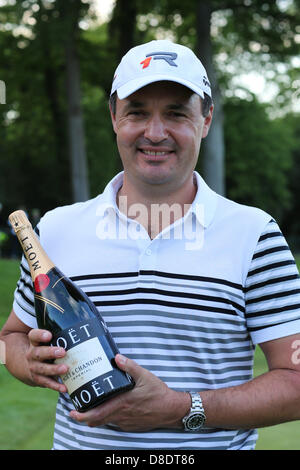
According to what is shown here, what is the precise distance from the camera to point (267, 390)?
6.85 feet

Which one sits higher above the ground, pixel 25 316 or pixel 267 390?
pixel 25 316

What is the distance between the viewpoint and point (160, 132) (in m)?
2.21

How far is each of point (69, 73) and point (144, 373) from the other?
631 inches

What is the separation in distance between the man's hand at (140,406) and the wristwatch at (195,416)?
18 millimetres

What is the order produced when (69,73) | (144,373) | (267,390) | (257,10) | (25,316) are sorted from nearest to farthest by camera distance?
1. (144,373)
2. (267,390)
3. (25,316)
4. (257,10)
5. (69,73)

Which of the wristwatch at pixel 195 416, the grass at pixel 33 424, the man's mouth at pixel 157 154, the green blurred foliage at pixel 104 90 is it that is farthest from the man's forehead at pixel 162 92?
the green blurred foliage at pixel 104 90

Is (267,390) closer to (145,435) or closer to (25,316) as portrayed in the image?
(145,435)

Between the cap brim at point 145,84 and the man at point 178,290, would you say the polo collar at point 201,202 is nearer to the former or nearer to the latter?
the man at point 178,290

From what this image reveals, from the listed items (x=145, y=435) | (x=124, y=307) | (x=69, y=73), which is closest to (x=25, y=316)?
(x=124, y=307)

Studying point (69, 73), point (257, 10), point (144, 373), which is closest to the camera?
point (144, 373)

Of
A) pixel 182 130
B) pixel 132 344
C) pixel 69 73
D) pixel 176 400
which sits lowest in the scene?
pixel 176 400

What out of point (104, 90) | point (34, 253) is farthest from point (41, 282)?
point (104, 90)

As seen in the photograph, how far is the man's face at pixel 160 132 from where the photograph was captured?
2232 millimetres

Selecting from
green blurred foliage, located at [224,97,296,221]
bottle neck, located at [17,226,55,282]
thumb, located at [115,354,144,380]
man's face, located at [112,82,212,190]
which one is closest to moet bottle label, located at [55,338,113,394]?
thumb, located at [115,354,144,380]
